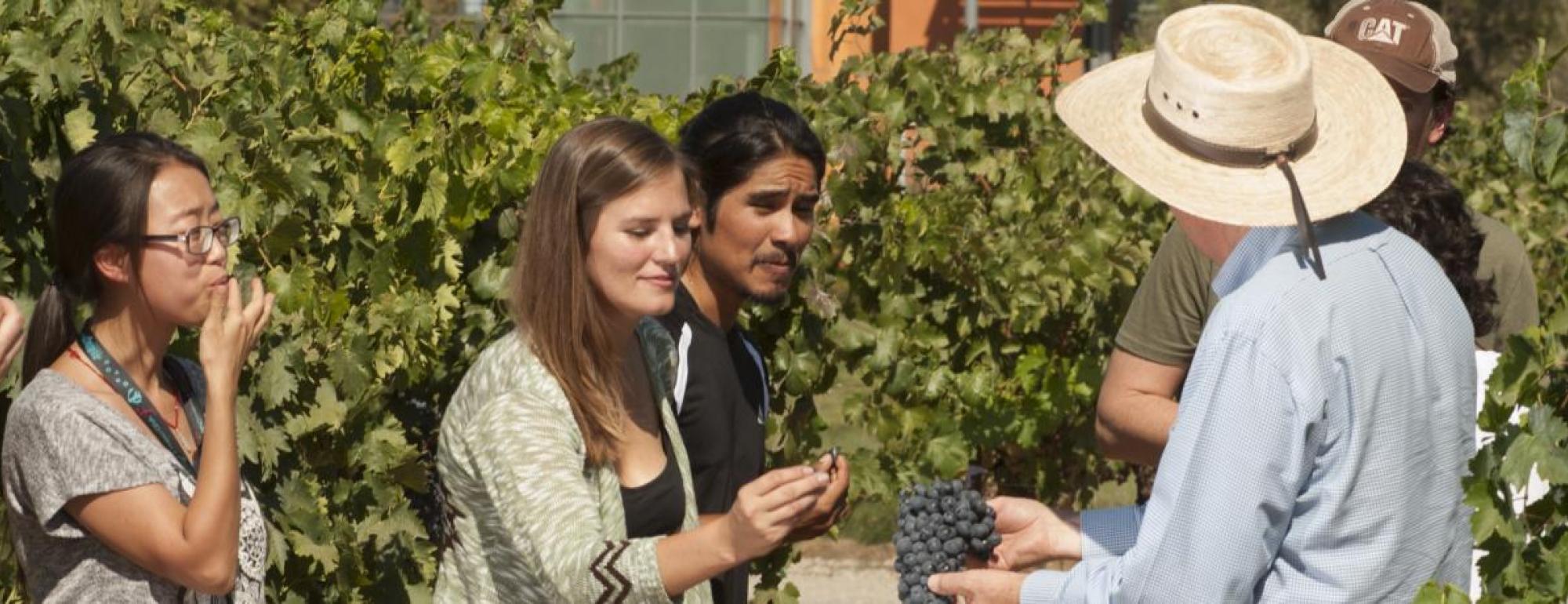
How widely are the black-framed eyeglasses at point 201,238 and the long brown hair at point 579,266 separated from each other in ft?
1.35

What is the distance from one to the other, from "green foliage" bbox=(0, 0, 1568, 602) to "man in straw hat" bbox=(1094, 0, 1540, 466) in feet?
0.74

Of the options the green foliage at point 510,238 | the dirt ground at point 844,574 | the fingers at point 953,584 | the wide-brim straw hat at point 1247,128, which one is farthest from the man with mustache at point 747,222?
the dirt ground at point 844,574

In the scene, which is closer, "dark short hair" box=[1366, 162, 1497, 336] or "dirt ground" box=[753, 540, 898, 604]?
"dark short hair" box=[1366, 162, 1497, 336]

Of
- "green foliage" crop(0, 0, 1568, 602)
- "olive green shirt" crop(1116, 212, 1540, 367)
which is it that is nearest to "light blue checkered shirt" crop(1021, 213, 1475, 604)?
"green foliage" crop(0, 0, 1568, 602)

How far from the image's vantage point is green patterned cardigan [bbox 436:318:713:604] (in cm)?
279

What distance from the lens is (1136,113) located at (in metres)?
2.74

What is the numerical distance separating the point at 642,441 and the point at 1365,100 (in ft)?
3.56

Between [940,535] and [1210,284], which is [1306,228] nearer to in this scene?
[940,535]

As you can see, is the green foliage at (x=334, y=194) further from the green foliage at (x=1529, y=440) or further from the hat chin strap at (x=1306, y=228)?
the green foliage at (x=1529, y=440)

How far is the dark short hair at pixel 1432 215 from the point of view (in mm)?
3473

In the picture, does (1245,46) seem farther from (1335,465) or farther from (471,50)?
(471,50)

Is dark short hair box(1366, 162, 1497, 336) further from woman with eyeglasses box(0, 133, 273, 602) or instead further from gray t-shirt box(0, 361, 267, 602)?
gray t-shirt box(0, 361, 267, 602)

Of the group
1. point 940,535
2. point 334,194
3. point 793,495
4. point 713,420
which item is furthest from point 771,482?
point 334,194

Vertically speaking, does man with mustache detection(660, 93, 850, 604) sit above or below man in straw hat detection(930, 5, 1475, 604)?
below
